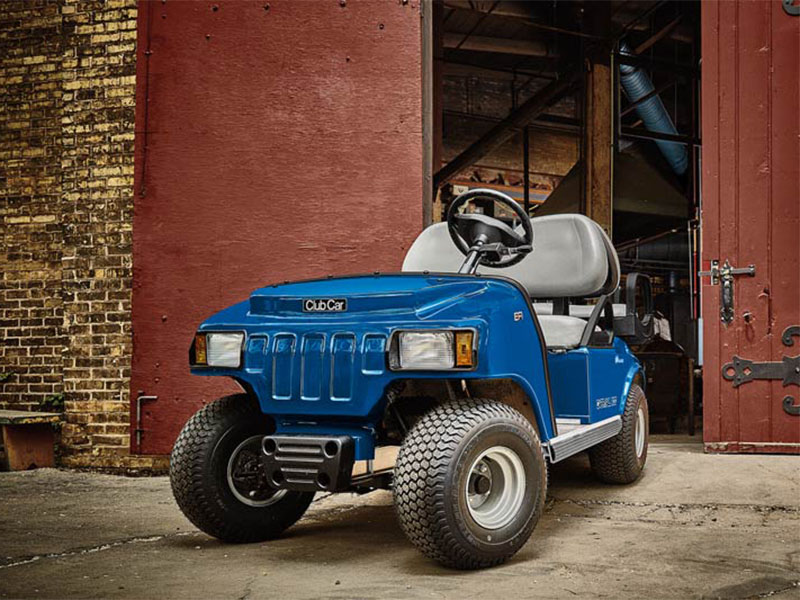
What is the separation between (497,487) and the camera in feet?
10.6

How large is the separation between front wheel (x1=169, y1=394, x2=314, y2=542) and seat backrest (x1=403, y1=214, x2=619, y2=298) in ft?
5.12

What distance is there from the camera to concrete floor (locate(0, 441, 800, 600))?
2.91 meters

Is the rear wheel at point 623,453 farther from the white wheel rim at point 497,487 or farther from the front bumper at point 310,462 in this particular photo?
the front bumper at point 310,462

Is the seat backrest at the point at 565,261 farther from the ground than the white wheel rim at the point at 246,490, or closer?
farther from the ground

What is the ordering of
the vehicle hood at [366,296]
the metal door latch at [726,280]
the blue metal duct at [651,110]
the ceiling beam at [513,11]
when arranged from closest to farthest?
1. the vehicle hood at [366,296]
2. the metal door latch at [726,280]
3. the ceiling beam at [513,11]
4. the blue metal duct at [651,110]

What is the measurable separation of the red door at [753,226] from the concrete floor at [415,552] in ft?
1.66

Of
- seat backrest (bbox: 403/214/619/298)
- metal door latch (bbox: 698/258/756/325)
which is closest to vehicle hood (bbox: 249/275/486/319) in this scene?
seat backrest (bbox: 403/214/619/298)

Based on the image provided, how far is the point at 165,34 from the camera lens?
5953 mm

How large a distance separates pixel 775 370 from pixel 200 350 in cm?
368

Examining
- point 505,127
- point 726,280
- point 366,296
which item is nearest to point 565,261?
point 366,296

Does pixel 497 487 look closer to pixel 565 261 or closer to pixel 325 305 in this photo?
pixel 325 305

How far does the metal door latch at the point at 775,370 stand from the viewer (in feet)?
17.6

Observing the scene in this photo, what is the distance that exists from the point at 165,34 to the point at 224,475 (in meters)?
3.62

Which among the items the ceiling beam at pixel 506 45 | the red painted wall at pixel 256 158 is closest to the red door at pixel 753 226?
the red painted wall at pixel 256 158
